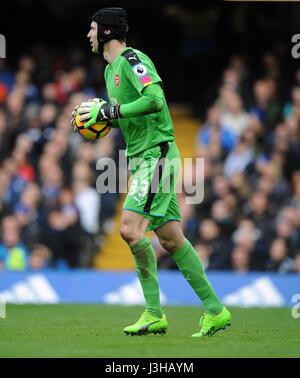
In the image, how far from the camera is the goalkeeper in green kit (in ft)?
30.2

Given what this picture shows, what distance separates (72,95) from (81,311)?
761 cm

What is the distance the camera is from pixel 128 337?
364 inches

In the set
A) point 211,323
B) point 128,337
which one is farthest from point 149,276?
point 211,323

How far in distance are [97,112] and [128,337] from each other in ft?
6.24

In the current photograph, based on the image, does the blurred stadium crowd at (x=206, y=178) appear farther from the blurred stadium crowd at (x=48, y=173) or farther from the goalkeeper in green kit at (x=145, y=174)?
the goalkeeper in green kit at (x=145, y=174)

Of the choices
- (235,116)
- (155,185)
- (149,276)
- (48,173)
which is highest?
(235,116)

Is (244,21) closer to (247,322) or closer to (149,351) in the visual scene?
(247,322)

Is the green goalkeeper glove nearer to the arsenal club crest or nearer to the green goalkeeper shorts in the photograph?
the arsenal club crest

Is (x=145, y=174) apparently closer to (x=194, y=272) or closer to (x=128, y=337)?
(x=194, y=272)

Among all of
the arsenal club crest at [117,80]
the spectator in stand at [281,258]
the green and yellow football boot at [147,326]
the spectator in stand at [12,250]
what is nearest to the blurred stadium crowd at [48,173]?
the spectator in stand at [12,250]

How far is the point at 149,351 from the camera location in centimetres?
817

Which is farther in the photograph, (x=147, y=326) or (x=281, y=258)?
(x=281, y=258)

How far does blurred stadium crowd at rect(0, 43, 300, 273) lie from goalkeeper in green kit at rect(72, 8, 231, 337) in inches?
248

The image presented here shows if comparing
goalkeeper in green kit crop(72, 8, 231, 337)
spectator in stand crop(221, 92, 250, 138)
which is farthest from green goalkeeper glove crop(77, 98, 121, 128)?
spectator in stand crop(221, 92, 250, 138)
